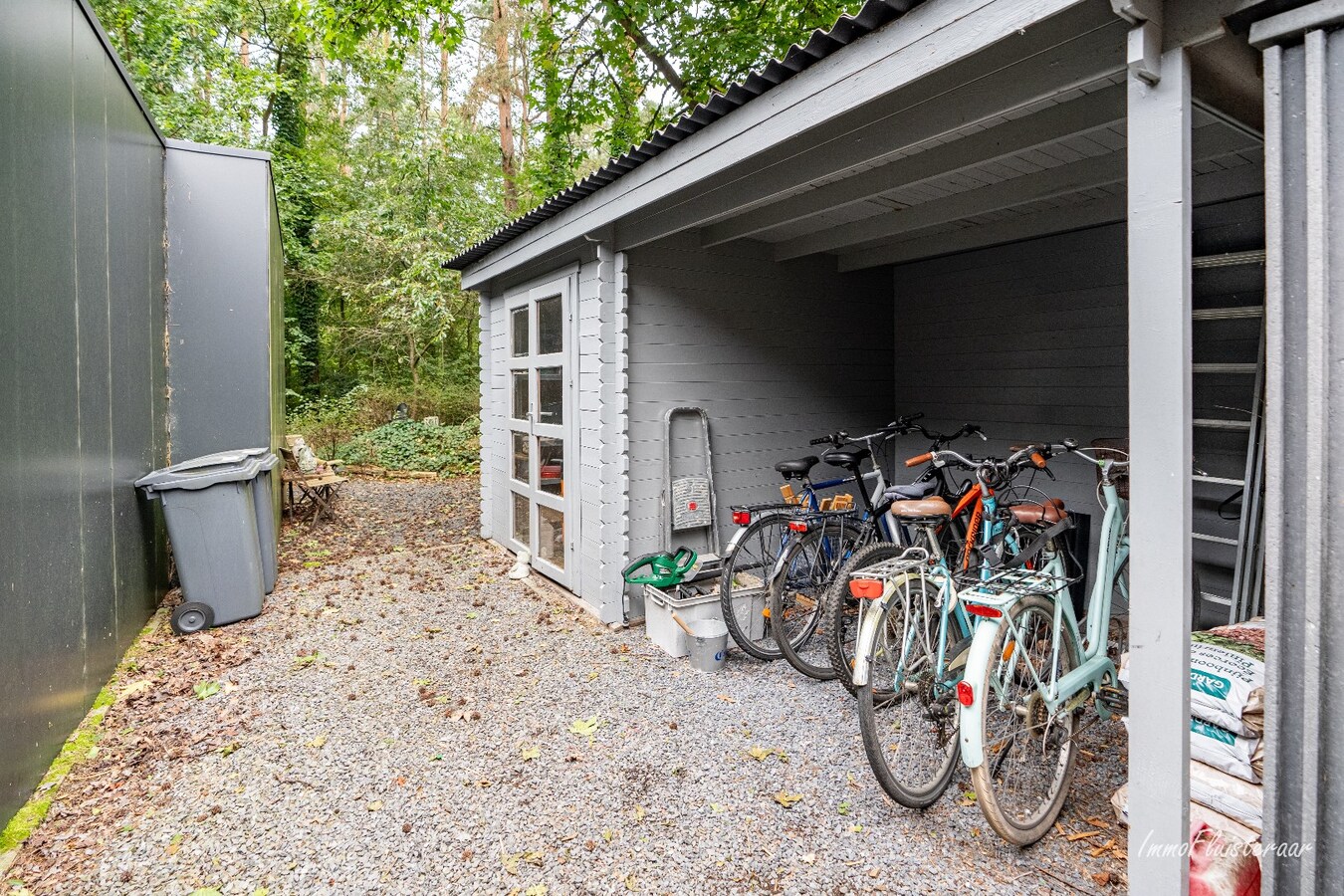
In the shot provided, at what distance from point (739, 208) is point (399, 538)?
5.09 metres

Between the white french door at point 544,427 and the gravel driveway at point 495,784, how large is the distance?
1032 mm

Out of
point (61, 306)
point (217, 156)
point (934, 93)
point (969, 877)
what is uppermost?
point (217, 156)

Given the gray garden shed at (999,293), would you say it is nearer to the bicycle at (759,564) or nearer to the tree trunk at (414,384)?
the bicycle at (759,564)

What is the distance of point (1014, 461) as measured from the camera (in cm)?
275

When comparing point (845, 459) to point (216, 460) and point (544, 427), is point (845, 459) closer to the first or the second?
point (544, 427)

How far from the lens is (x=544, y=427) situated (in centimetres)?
489

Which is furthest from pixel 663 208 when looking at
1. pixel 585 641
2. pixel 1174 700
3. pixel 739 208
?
pixel 1174 700

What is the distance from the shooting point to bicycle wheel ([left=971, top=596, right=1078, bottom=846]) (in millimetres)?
2000

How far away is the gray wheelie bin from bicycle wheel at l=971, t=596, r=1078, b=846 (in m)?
4.18

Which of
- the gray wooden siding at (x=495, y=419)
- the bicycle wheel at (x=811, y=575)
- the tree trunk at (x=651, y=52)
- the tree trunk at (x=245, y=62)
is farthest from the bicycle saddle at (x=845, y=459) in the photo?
the tree trunk at (x=245, y=62)

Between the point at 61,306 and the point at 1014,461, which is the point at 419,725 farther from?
the point at 1014,461

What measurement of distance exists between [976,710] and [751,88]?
2201mm

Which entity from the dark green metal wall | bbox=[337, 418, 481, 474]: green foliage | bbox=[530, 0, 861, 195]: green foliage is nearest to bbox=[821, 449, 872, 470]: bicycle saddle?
the dark green metal wall

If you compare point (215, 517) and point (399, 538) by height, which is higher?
point (215, 517)
